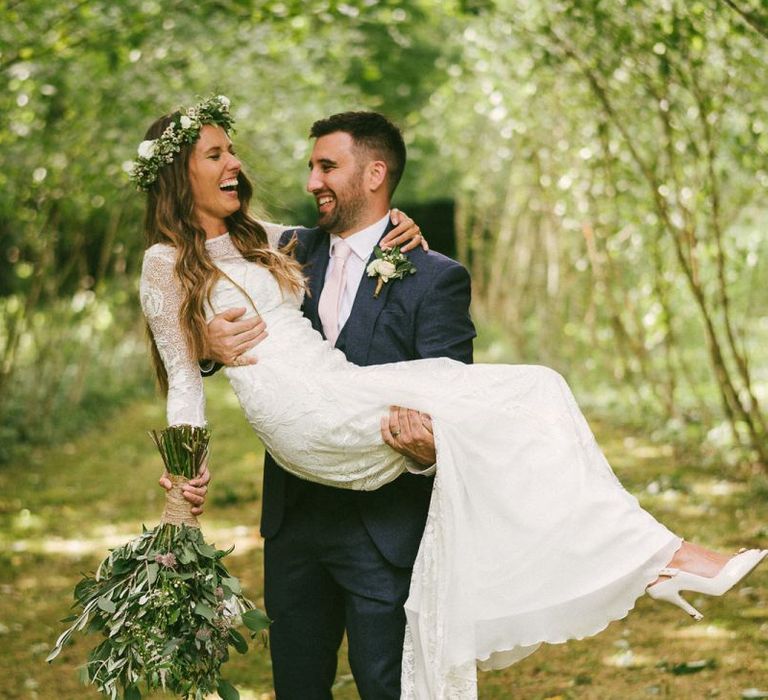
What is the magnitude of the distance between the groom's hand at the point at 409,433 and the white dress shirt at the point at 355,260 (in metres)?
0.49

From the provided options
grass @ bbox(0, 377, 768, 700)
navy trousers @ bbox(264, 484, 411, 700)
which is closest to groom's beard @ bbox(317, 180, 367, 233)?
navy trousers @ bbox(264, 484, 411, 700)

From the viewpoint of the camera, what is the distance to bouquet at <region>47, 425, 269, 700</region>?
2.89m

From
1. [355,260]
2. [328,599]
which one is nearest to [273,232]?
[355,260]

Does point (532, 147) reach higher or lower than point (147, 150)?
lower

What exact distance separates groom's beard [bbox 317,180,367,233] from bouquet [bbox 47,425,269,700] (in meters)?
0.78

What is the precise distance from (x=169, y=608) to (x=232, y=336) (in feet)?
2.67

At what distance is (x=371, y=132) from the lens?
332cm

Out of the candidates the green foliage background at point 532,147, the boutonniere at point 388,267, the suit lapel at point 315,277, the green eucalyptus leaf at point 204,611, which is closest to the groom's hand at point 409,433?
the boutonniere at point 388,267

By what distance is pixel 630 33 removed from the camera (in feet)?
19.8

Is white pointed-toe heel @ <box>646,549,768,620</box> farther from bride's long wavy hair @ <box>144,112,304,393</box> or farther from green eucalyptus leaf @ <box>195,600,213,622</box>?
bride's long wavy hair @ <box>144,112,304,393</box>

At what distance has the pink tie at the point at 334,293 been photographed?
10.9 ft

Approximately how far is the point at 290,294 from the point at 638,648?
2718 millimetres

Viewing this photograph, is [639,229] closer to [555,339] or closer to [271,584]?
[555,339]

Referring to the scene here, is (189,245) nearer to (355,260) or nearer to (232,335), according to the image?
(232,335)
